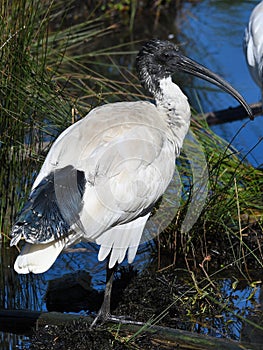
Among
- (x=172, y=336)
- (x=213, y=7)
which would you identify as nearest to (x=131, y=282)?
(x=172, y=336)

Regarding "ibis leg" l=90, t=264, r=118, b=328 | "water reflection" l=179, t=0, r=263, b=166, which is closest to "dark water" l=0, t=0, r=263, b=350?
"water reflection" l=179, t=0, r=263, b=166

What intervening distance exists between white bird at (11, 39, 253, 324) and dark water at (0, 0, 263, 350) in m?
0.60

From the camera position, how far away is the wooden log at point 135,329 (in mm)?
3994

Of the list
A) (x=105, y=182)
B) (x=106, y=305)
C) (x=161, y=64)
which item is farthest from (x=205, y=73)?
(x=106, y=305)

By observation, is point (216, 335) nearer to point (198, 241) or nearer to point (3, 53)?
point (198, 241)

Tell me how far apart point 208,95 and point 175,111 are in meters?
3.42

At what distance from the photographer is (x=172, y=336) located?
13.4 feet

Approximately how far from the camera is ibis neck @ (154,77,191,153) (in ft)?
14.6

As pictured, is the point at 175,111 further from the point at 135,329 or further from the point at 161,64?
the point at 135,329

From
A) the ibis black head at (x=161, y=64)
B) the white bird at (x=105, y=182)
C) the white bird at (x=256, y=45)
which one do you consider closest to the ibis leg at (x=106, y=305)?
the white bird at (x=105, y=182)

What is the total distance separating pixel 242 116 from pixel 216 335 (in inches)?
119

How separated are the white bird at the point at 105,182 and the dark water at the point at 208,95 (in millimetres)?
604

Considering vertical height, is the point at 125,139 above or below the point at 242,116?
above

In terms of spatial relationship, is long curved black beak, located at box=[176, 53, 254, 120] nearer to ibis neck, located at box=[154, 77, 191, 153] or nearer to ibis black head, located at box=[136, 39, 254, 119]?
ibis black head, located at box=[136, 39, 254, 119]
